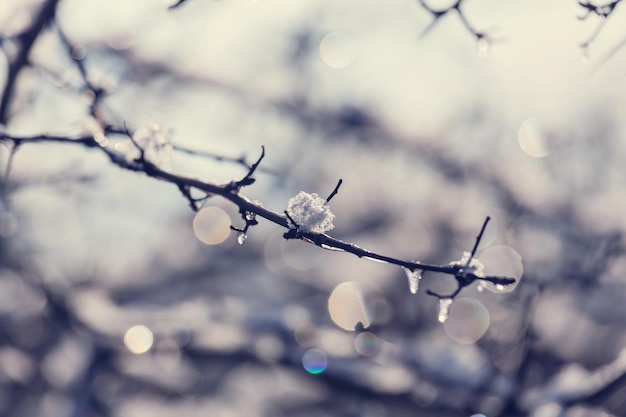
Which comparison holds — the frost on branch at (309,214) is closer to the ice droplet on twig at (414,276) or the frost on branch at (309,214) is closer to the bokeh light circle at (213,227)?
the ice droplet on twig at (414,276)

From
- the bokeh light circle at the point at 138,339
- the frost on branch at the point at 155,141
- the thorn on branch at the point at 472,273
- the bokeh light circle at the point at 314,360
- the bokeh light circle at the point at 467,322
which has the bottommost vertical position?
the thorn on branch at the point at 472,273

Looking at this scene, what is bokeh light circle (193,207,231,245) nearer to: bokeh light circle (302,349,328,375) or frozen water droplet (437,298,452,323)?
bokeh light circle (302,349,328,375)

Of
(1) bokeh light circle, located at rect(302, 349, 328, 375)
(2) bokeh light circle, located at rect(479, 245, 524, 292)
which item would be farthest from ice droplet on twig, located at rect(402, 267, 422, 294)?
(2) bokeh light circle, located at rect(479, 245, 524, 292)

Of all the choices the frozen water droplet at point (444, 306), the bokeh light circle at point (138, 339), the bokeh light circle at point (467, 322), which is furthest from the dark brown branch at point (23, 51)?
the bokeh light circle at point (467, 322)

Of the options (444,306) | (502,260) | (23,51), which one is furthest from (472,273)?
(502,260)

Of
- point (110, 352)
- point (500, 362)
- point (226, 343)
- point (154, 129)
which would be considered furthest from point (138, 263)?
point (154, 129)

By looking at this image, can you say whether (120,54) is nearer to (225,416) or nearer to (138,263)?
(138,263)
